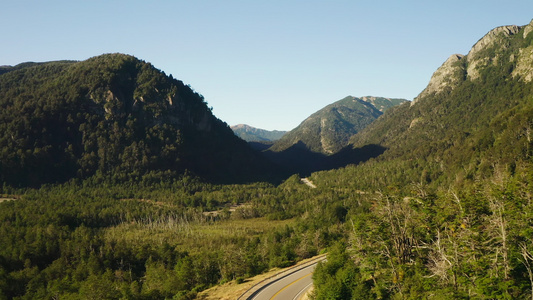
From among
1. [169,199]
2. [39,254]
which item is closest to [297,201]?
[169,199]

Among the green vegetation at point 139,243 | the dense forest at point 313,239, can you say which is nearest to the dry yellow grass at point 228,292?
the dense forest at point 313,239

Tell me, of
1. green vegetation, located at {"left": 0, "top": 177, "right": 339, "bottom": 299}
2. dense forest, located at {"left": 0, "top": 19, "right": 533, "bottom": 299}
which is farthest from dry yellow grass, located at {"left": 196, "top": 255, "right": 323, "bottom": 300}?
green vegetation, located at {"left": 0, "top": 177, "right": 339, "bottom": 299}

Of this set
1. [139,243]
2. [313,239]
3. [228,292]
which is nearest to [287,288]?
[228,292]

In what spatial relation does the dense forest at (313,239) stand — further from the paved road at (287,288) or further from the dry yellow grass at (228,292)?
the paved road at (287,288)

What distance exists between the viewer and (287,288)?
46.0 m

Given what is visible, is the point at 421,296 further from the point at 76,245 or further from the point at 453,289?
the point at 76,245

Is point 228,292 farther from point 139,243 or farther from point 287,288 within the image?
point 139,243

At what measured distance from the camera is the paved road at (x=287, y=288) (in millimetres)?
43006

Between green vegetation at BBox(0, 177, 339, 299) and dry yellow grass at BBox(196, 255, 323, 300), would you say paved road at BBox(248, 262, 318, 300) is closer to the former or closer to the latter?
dry yellow grass at BBox(196, 255, 323, 300)

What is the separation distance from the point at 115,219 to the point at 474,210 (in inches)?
6214

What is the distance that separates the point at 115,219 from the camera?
159m

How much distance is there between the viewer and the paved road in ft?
141

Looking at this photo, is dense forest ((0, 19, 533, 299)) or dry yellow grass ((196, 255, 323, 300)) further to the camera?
dry yellow grass ((196, 255, 323, 300))

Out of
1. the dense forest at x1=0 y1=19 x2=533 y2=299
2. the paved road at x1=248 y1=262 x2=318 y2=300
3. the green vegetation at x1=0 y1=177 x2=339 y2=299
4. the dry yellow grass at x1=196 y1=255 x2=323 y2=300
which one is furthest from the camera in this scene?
the green vegetation at x1=0 y1=177 x2=339 y2=299
